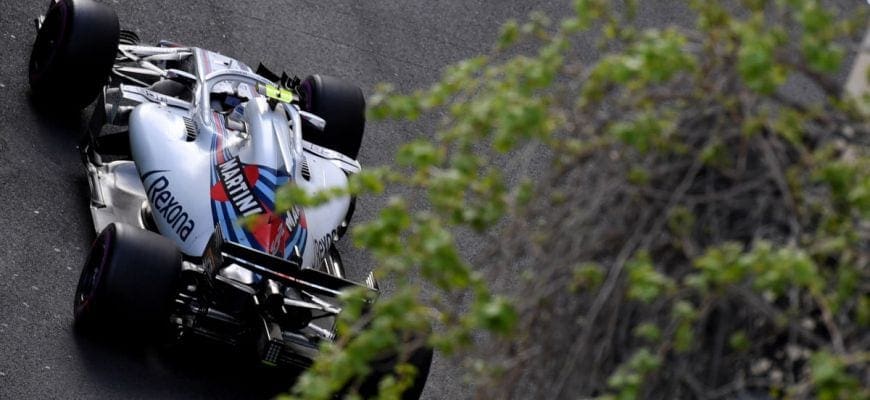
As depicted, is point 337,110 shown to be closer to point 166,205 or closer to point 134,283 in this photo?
point 166,205

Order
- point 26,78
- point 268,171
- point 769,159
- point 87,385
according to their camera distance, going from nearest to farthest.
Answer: point 769,159, point 87,385, point 268,171, point 26,78

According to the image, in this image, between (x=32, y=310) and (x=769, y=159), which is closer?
(x=769, y=159)

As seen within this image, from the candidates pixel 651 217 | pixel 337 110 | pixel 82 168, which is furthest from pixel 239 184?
pixel 651 217

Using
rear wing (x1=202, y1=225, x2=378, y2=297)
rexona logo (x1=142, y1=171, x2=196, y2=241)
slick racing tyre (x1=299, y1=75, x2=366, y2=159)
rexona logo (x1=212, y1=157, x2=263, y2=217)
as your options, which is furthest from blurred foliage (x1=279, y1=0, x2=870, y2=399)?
slick racing tyre (x1=299, y1=75, x2=366, y2=159)

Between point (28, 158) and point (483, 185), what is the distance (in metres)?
5.89

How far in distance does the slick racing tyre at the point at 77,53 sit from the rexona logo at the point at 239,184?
1.37 m

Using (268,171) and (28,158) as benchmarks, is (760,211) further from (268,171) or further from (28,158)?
(28,158)

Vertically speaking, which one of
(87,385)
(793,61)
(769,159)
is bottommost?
(87,385)

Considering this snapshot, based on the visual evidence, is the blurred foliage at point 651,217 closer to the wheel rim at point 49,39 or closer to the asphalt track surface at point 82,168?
the asphalt track surface at point 82,168

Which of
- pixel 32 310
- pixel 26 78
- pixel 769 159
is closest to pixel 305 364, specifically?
pixel 32 310

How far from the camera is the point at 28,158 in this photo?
863 cm

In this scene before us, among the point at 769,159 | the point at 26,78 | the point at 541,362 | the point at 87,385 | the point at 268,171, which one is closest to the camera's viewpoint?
the point at 769,159

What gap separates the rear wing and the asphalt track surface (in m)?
0.73

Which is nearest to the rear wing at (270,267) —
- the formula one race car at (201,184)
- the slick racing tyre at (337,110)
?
the formula one race car at (201,184)
